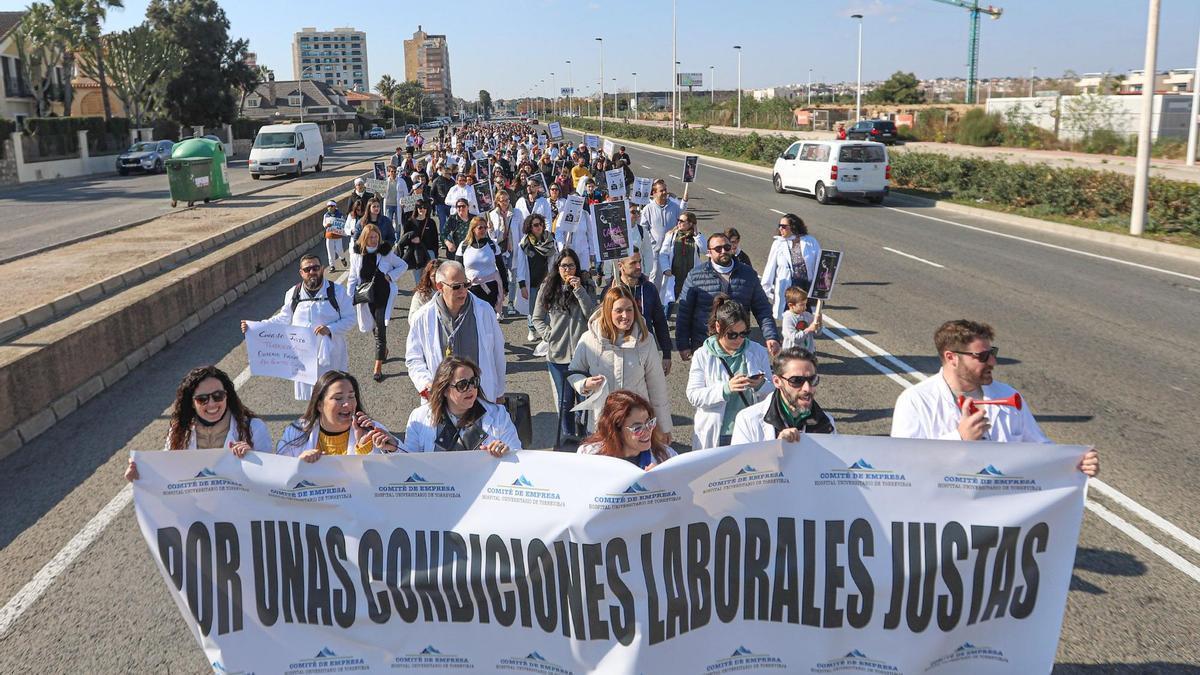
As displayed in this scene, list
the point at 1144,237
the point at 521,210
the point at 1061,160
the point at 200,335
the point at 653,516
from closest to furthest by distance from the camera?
the point at 653,516 < the point at 200,335 < the point at 521,210 < the point at 1144,237 < the point at 1061,160

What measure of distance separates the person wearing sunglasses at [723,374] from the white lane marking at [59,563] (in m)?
3.67

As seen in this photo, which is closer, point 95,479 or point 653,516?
point 653,516

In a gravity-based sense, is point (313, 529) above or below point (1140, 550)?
above

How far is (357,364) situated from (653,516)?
22.3 ft

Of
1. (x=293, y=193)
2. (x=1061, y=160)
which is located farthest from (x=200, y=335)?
(x=1061, y=160)

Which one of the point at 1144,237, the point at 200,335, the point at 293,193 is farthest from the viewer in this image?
the point at 293,193

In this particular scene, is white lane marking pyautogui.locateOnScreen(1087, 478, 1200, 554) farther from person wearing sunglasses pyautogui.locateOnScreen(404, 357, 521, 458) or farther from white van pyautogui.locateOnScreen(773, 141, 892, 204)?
white van pyautogui.locateOnScreen(773, 141, 892, 204)

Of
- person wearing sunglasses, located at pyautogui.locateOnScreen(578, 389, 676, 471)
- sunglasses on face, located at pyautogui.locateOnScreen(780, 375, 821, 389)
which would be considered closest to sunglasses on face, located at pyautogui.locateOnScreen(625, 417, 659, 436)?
person wearing sunglasses, located at pyautogui.locateOnScreen(578, 389, 676, 471)

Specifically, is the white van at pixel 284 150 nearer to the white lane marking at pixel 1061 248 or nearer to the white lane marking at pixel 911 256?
the white lane marking at pixel 1061 248

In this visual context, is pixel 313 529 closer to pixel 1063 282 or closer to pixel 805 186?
Answer: pixel 1063 282

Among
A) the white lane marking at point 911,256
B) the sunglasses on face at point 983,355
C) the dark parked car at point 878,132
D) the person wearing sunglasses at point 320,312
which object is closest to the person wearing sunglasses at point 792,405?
the sunglasses on face at point 983,355

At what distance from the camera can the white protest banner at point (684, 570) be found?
155 inches

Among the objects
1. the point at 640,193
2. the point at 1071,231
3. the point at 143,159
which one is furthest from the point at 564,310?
the point at 143,159

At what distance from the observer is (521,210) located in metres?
13.9
